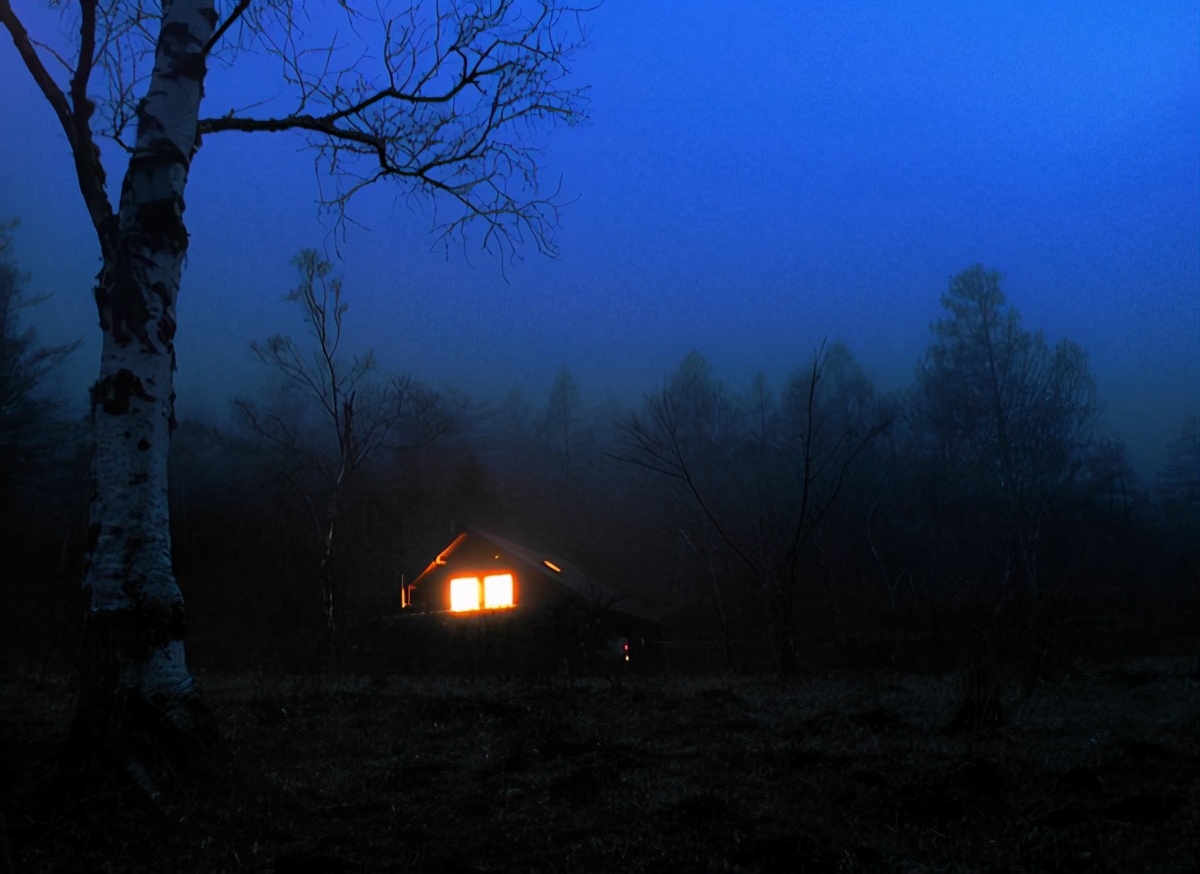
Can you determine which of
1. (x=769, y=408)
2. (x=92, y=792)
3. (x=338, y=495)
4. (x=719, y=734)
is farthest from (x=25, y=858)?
(x=769, y=408)

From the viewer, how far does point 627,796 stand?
3.72 metres

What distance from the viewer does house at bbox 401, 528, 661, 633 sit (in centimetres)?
2511

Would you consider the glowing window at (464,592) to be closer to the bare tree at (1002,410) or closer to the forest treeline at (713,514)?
the forest treeline at (713,514)

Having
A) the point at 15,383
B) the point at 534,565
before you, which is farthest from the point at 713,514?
the point at 15,383

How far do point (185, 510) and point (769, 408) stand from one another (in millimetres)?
33097

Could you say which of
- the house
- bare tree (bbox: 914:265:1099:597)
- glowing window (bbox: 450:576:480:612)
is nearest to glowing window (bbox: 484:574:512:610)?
the house

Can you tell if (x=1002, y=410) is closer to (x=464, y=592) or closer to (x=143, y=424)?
(x=464, y=592)

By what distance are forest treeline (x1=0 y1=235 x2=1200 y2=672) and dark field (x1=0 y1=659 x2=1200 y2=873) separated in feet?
5.88

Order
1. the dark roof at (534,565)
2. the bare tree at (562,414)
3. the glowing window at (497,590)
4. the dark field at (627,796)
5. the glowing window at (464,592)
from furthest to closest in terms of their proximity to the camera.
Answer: the bare tree at (562,414) → the glowing window at (464,592) → the glowing window at (497,590) → the dark roof at (534,565) → the dark field at (627,796)

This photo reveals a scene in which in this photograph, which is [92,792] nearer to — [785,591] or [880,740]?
[880,740]

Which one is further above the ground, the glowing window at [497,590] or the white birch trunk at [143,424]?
the white birch trunk at [143,424]

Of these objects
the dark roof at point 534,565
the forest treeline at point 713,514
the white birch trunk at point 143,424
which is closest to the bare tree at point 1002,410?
the forest treeline at point 713,514

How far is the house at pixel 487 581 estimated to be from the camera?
25.1 meters

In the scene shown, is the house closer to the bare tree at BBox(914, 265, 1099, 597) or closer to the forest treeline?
the forest treeline
